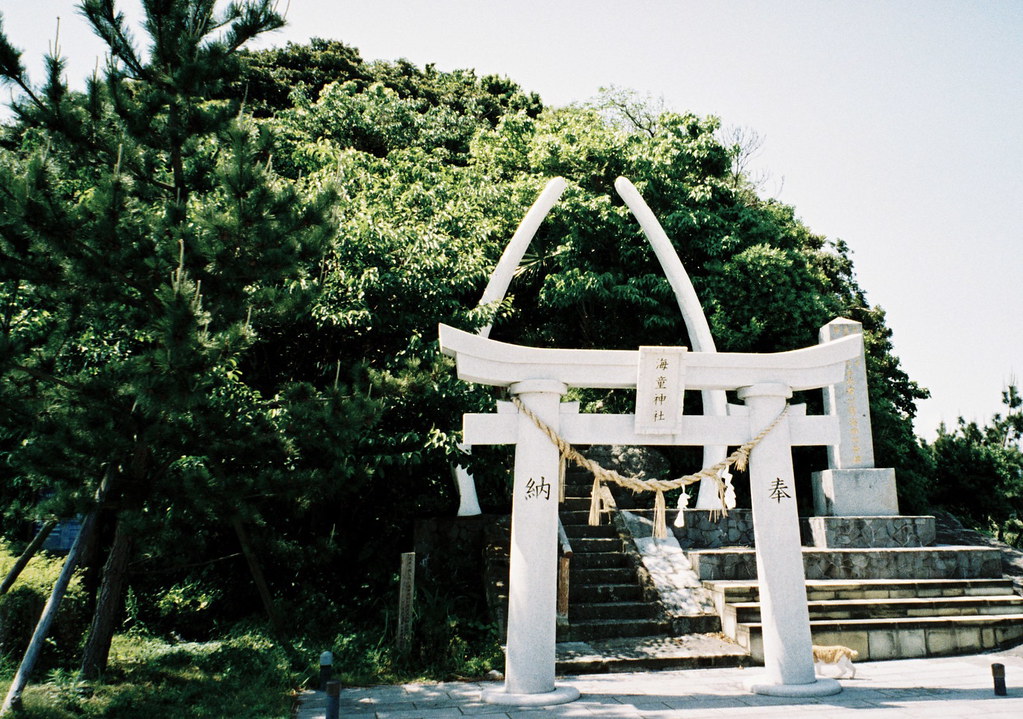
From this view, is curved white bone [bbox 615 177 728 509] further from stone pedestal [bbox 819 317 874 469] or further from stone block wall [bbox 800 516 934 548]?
stone pedestal [bbox 819 317 874 469]

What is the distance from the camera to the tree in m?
5.36

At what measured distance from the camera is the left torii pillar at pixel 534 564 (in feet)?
19.0

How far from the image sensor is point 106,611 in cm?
613

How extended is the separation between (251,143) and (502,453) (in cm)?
499

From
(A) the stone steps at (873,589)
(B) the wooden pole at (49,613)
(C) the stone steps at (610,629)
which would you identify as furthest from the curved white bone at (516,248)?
(B) the wooden pole at (49,613)

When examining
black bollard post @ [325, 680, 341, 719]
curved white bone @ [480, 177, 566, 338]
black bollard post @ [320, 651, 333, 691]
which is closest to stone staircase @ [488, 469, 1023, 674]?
black bollard post @ [320, 651, 333, 691]

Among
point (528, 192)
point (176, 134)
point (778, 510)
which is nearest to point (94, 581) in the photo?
point (176, 134)

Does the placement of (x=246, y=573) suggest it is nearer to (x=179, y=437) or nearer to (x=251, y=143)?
(x=179, y=437)

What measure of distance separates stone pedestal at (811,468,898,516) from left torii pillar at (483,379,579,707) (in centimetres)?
705

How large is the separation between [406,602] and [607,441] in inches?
127

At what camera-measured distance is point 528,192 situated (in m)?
14.5

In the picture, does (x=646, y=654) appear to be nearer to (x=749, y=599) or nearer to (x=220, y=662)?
(x=749, y=599)

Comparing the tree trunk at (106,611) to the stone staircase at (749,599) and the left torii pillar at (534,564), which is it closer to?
the left torii pillar at (534,564)

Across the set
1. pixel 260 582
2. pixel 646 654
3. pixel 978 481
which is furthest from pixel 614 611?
pixel 978 481
